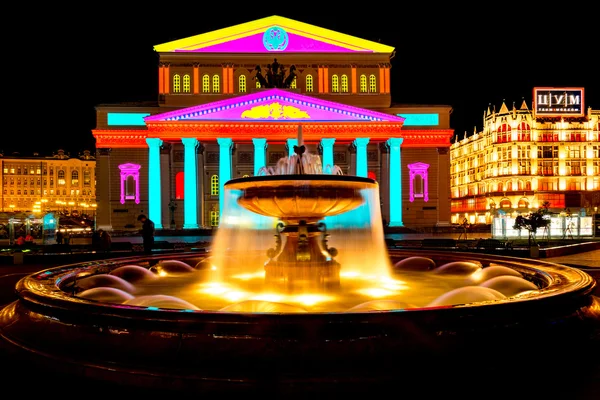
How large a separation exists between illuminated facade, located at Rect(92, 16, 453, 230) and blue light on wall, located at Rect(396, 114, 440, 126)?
92 millimetres

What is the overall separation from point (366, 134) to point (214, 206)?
15038 millimetres

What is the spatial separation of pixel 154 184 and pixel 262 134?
1023 centimetres

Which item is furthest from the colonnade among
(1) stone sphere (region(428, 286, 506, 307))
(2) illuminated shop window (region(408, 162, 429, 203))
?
(1) stone sphere (region(428, 286, 506, 307))

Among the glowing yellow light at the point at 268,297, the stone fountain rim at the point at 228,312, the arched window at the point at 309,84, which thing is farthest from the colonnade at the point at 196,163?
the stone fountain rim at the point at 228,312

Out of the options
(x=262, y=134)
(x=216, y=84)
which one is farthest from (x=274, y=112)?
(x=216, y=84)

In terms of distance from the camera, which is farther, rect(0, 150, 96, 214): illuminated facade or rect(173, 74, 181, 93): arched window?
rect(0, 150, 96, 214): illuminated facade

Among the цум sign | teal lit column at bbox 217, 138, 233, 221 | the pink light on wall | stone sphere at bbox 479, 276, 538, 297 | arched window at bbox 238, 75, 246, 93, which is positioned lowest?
stone sphere at bbox 479, 276, 538, 297

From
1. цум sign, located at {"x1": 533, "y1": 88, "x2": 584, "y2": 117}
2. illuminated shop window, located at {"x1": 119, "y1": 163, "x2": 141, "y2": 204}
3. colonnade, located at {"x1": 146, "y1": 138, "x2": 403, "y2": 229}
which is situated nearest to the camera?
colonnade, located at {"x1": 146, "y1": 138, "x2": 403, "y2": 229}

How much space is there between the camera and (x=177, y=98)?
4991 centimetres

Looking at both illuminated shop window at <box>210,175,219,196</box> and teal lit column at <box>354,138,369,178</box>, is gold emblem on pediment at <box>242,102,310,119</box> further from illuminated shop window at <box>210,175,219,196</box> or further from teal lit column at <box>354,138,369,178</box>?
illuminated shop window at <box>210,175,219,196</box>

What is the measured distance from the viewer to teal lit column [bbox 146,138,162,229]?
4669 cm

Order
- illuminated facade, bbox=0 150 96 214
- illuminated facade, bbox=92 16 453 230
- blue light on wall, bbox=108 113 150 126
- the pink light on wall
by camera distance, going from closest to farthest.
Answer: illuminated facade, bbox=92 16 453 230, blue light on wall, bbox=108 113 150 126, the pink light on wall, illuminated facade, bbox=0 150 96 214

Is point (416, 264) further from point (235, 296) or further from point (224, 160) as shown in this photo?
point (224, 160)

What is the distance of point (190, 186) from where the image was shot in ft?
152
